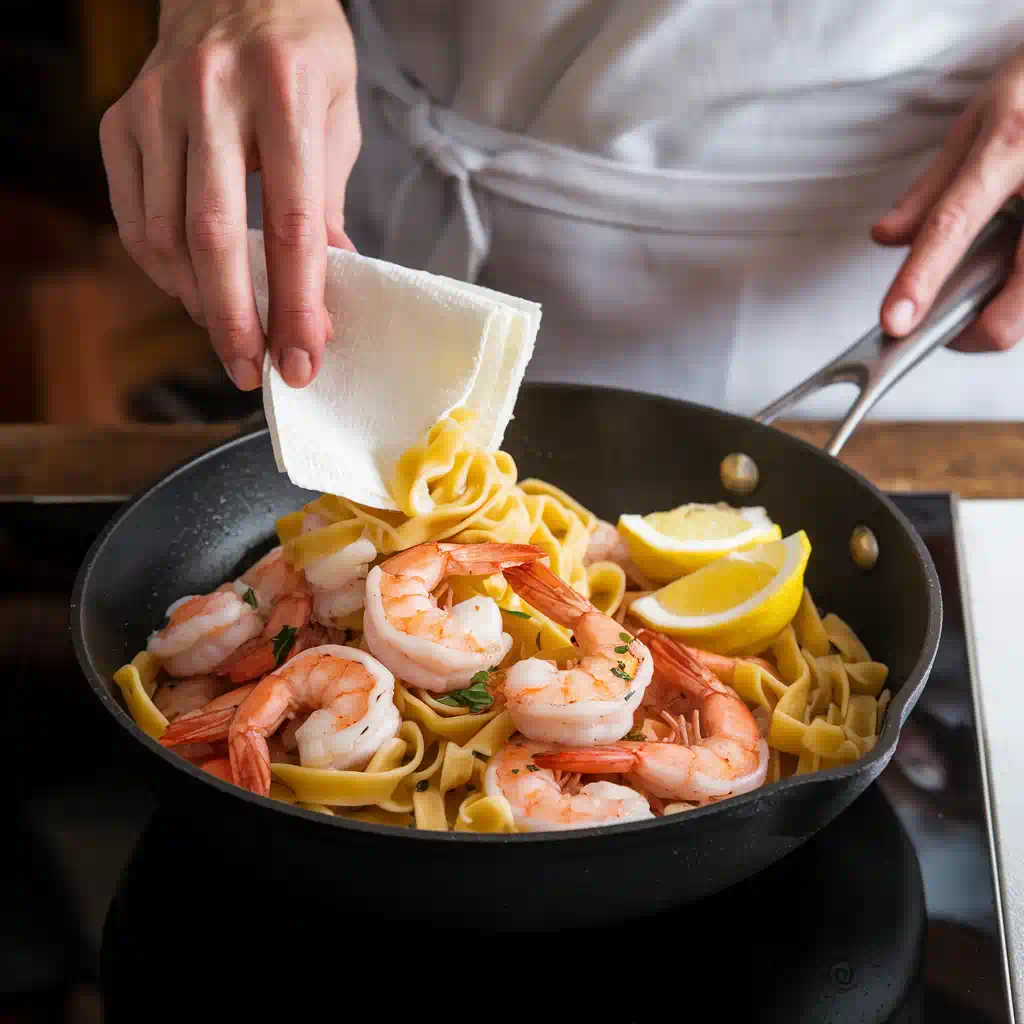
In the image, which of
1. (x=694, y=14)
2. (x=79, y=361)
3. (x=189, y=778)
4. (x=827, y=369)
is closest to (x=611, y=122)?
(x=694, y=14)

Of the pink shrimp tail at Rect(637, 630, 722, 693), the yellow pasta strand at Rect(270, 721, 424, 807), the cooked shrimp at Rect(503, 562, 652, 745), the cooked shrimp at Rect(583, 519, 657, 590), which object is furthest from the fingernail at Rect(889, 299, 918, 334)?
the yellow pasta strand at Rect(270, 721, 424, 807)

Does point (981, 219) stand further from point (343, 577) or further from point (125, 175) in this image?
point (125, 175)

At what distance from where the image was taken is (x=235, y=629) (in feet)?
4.53

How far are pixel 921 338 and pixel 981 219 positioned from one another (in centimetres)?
21

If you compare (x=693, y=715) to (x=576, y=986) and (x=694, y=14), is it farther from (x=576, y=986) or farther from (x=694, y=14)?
(x=694, y=14)

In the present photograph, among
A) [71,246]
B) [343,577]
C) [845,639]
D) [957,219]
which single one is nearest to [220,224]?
[343,577]

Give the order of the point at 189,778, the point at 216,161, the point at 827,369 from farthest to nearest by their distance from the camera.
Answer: the point at 827,369
the point at 216,161
the point at 189,778

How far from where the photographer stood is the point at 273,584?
4.76ft

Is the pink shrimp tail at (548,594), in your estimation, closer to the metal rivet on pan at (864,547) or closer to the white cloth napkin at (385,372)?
the white cloth napkin at (385,372)

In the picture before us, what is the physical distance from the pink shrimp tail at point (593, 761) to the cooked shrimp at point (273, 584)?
0.43 metres

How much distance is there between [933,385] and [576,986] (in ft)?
5.39

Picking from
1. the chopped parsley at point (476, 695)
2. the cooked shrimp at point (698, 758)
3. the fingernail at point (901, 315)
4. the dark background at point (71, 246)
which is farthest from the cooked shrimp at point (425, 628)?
the dark background at point (71, 246)

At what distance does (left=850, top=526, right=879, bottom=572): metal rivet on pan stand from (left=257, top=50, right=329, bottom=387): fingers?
0.73 metres

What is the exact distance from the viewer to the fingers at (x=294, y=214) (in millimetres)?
1258
